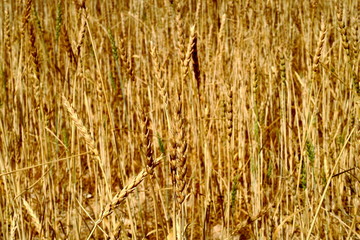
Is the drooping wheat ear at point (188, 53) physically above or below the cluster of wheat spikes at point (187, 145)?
above

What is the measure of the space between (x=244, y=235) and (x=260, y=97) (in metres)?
0.76

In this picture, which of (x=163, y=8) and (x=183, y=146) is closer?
(x=183, y=146)

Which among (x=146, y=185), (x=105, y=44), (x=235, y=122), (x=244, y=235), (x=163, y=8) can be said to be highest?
(x=163, y=8)

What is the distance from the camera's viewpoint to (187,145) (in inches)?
32.9

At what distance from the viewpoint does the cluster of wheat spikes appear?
2.88 feet

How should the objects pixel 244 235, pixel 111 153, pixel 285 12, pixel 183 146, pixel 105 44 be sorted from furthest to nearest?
pixel 105 44 < pixel 285 12 < pixel 111 153 < pixel 244 235 < pixel 183 146

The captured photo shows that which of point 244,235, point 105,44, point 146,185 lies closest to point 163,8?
point 105,44

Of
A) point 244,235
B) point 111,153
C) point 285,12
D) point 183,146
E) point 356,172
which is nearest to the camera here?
point 183,146

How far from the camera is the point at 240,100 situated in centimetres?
182

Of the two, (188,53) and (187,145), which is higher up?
(188,53)

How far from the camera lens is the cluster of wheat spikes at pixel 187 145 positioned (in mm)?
878

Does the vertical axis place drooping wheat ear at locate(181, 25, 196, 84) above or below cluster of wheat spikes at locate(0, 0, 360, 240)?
above

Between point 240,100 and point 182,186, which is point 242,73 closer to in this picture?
point 240,100

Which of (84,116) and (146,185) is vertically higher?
(84,116)
